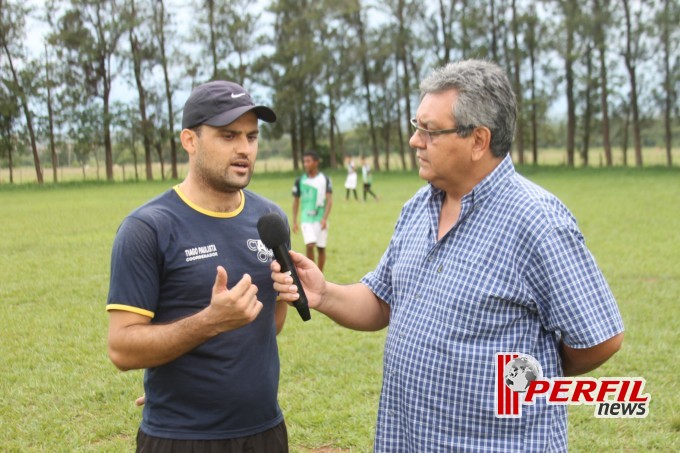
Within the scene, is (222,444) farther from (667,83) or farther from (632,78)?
(667,83)

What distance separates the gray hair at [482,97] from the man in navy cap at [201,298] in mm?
844

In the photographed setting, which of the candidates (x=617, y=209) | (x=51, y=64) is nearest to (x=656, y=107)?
(x=617, y=209)

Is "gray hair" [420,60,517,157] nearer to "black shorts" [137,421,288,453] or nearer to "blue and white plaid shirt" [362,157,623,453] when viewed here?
"blue and white plaid shirt" [362,157,623,453]

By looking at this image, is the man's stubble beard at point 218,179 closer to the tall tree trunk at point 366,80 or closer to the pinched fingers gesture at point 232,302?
the pinched fingers gesture at point 232,302

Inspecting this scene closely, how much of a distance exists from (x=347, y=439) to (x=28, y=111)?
157 feet

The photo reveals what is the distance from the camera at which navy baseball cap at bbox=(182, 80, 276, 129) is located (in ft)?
8.69

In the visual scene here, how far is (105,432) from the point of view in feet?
16.1

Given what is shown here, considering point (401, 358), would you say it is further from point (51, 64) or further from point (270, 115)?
point (51, 64)

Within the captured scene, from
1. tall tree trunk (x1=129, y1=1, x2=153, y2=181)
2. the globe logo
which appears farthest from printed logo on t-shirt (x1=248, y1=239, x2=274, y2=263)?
tall tree trunk (x1=129, y1=1, x2=153, y2=181)

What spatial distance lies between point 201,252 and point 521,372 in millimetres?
1324

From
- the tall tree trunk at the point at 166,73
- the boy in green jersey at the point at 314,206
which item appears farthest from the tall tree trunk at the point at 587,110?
the boy in green jersey at the point at 314,206

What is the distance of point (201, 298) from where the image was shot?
259cm

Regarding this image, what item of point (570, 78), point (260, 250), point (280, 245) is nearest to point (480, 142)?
point (280, 245)

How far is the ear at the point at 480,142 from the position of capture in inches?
95.0
